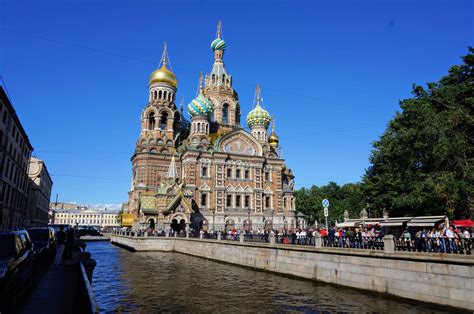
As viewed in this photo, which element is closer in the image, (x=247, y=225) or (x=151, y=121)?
(x=247, y=225)

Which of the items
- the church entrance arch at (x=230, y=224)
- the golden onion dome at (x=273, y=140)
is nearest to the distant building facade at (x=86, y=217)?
the golden onion dome at (x=273, y=140)

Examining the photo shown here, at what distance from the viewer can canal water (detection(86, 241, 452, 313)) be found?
12727 millimetres

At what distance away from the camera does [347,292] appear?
50.5 ft

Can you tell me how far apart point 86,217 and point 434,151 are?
5374 inches

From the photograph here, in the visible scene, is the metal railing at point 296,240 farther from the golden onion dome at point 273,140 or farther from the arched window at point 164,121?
the golden onion dome at point 273,140

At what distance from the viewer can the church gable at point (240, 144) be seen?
46.6 m

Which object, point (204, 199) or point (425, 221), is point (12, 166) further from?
point (425, 221)

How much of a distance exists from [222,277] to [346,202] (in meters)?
56.0

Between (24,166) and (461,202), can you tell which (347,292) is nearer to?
(461,202)

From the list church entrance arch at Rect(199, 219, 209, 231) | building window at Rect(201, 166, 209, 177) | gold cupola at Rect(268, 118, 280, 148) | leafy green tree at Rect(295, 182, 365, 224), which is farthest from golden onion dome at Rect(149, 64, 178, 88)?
leafy green tree at Rect(295, 182, 365, 224)

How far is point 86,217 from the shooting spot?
135500 millimetres

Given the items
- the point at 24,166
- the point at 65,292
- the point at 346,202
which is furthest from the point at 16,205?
the point at 346,202

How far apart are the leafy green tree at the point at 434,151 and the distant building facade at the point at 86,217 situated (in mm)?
118911

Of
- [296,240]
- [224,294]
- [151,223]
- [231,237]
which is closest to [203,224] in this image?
[151,223]
